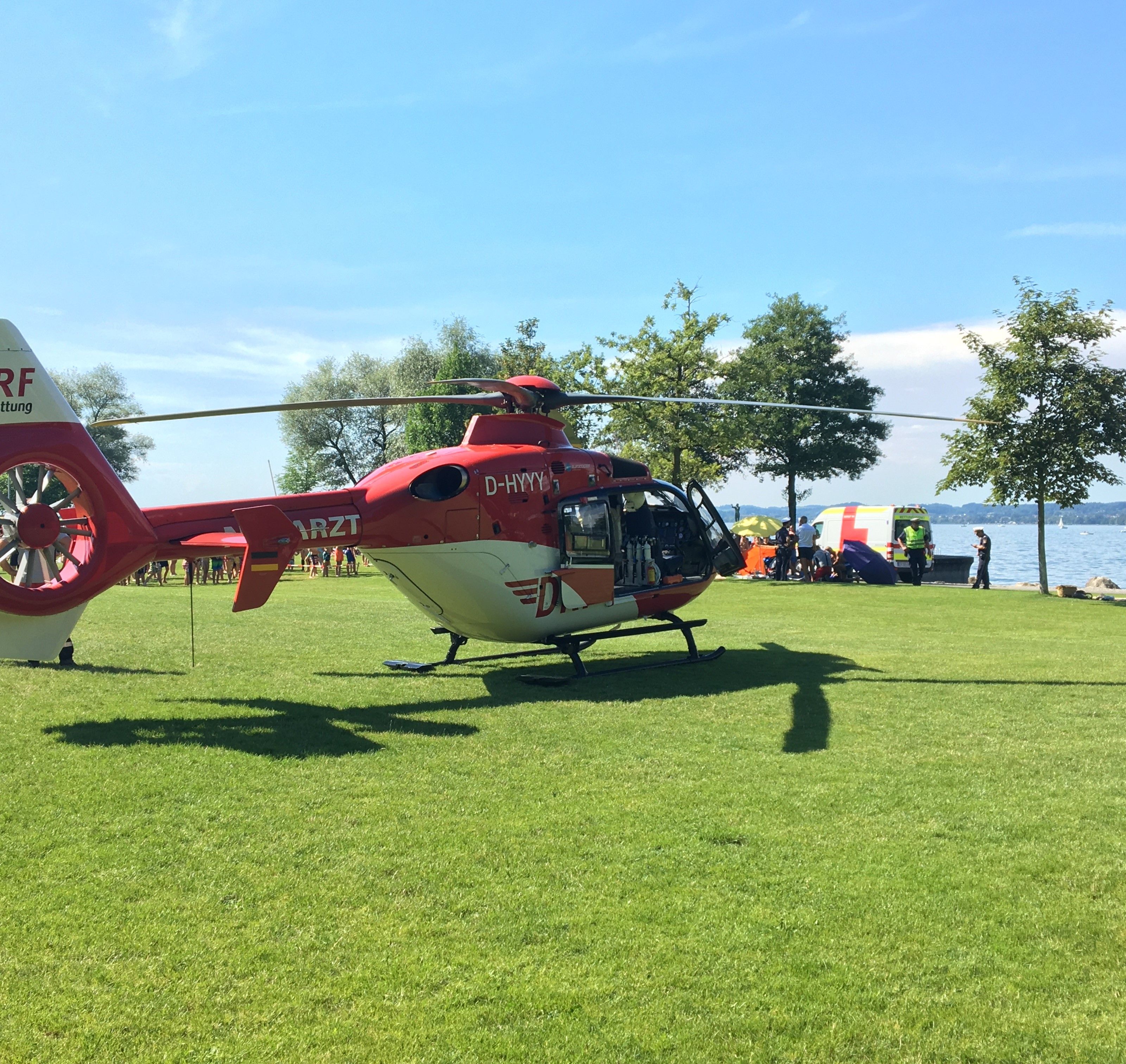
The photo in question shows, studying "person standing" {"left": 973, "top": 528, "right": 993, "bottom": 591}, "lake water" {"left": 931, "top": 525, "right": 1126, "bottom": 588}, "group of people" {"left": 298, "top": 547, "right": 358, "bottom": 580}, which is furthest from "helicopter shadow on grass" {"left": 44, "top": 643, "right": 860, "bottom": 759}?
"group of people" {"left": 298, "top": 547, "right": 358, "bottom": 580}

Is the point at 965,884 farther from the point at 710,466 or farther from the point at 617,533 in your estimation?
the point at 710,466

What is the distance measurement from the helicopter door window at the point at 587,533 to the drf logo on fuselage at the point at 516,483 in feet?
1.54

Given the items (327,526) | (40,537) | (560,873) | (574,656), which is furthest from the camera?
(574,656)

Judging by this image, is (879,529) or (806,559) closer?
(806,559)

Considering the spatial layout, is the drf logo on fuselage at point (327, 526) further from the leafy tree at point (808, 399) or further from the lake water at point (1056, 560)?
the leafy tree at point (808, 399)

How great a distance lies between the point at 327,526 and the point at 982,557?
22.0 metres

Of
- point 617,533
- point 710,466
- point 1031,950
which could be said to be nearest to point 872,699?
point 617,533

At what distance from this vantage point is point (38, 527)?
8.36 meters

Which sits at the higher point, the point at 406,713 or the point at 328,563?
the point at 328,563

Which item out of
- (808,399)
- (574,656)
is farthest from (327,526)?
(808,399)

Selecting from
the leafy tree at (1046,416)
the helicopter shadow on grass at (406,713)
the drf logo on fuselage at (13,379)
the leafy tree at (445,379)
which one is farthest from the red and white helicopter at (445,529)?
the leafy tree at (445,379)

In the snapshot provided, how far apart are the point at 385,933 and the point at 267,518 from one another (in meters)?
5.63

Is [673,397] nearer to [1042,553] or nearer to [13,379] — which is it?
[1042,553]

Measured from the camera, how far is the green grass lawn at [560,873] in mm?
3641
